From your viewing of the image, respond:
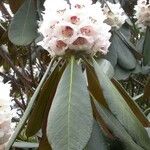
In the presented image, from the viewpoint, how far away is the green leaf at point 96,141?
1.11 meters

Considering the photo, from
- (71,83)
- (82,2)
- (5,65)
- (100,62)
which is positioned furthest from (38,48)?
(71,83)

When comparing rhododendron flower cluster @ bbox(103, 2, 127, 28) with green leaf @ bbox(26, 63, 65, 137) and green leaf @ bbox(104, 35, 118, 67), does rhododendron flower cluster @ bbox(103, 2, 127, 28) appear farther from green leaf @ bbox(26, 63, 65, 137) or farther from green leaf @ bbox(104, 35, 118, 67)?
green leaf @ bbox(26, 63, 65, 137)

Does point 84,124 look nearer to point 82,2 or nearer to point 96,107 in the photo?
point 96,107

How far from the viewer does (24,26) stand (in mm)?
1819

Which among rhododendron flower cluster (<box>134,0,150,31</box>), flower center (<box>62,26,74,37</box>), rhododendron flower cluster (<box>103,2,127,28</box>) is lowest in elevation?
rhododendron flower cluster (<box>134,0,150,31</box>)

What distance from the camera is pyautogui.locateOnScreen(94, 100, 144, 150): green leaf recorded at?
1102 mm

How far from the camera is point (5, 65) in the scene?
2.69 m

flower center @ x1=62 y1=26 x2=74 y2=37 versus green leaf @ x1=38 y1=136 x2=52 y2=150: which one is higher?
flower center @ x1=62 y1=26 x2=74 y2=37

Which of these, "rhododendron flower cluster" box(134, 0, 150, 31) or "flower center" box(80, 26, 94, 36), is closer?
"flower center" box(80, 26, 94, 36)

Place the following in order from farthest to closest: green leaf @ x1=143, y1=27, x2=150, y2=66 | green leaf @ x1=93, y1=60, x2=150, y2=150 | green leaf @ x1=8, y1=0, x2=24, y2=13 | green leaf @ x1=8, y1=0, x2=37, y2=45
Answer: green leaf @ x1=143, y1=27, x2=150, y2=66 < green leaf @ x1=8, y1=0, x2=24, y2=13 < green leaf @ x1=8, y1=0, x2=37, y2=45 < green leaf @ x1=93, y1=60, x2=150, y2=150

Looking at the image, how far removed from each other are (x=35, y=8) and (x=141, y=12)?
26.8 inches

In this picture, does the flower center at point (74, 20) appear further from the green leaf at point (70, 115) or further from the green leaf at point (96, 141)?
the green leaf at point (96, 141)

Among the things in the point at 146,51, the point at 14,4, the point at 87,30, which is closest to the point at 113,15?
the point at 146,51

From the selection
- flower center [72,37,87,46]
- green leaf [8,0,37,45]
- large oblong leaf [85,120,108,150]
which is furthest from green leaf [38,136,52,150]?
green leaf [8,0,37,45]
